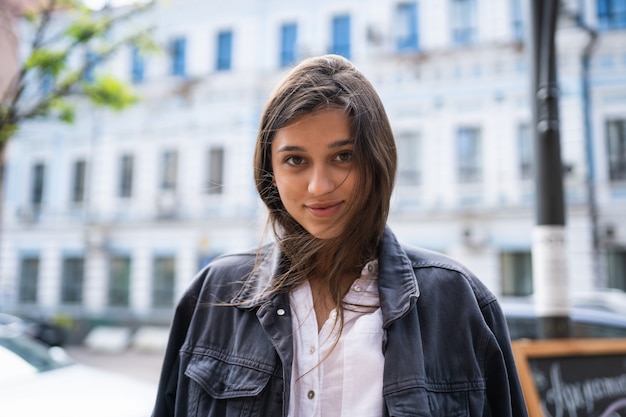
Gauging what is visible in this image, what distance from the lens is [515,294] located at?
43.4 feet

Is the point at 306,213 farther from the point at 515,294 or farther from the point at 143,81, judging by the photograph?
the point at 143,81

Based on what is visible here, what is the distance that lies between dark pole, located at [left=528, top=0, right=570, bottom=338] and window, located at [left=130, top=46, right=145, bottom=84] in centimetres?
1653

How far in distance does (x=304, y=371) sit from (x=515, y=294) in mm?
12996

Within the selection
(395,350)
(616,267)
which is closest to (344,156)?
(395,350)

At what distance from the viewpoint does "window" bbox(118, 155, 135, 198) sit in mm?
17484

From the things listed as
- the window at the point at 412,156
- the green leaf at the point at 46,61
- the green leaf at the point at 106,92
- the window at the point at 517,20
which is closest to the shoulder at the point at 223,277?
the green leaf at the point at 46,61

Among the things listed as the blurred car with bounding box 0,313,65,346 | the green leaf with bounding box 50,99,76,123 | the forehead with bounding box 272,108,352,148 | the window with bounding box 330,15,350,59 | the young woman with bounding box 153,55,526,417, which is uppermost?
the window with bounding box 330,15,350,59

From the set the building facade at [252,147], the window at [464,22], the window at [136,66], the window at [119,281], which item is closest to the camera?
the building facade at [252,147]

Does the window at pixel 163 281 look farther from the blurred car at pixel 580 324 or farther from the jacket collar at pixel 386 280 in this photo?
the jacket collar at pixel 386 280

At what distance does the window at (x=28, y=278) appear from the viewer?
1808cm

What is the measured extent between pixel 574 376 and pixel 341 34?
46.5 ft

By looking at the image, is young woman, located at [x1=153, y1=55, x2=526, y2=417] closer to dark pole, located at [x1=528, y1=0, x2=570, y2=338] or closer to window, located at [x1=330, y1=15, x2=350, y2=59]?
dark pole, located at [x1=528, y1=0, x2=570, y2=338]

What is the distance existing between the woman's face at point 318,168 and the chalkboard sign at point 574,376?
83.7 inches

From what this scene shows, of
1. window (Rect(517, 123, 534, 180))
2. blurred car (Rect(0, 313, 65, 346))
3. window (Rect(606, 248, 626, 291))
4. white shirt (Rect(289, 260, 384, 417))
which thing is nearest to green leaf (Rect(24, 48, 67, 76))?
white shirt (Rect(289, 260, 384, 417))
